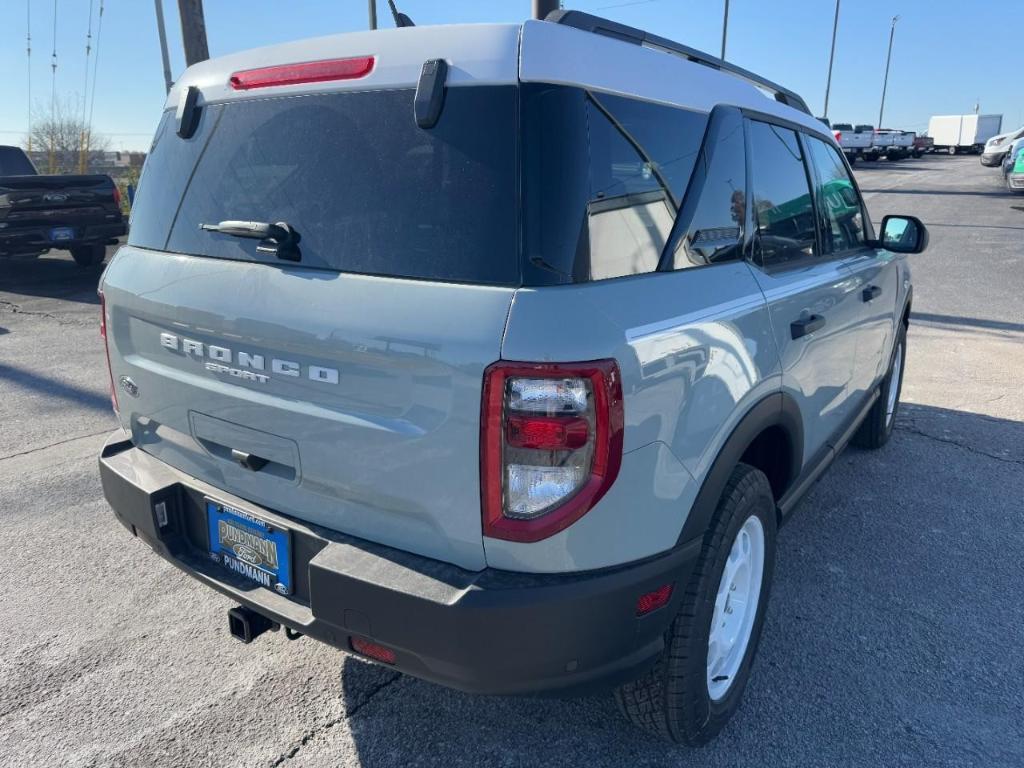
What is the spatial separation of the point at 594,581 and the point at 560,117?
1098 mm

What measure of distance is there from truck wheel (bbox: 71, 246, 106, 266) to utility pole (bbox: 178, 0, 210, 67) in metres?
3.22

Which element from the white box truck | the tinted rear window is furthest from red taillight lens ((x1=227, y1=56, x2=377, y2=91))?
the white box truck

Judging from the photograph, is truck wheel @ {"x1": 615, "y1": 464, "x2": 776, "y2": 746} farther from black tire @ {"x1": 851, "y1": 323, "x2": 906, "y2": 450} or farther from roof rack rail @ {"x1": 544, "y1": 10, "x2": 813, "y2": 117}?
black tire @ {"x1": 851, "y1": 323, "x2": 906, "y2": 450}

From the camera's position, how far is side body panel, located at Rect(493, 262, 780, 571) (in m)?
1.77

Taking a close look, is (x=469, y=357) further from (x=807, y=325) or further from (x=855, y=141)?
(x=855, y=141)

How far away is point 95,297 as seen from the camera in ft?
34.4

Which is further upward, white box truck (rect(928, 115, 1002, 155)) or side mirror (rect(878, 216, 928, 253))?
white box truck (rect(928, 115, 1002, 155))

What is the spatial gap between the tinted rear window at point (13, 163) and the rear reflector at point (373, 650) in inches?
563

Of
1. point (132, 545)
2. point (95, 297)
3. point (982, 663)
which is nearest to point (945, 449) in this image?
point (982, 663)

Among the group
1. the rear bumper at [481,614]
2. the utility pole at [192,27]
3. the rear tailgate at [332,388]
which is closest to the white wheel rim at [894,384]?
the rear bumper at [481,614]

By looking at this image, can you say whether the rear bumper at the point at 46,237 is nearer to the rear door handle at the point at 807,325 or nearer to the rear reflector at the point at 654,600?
the rear door handle at the point at 807,325

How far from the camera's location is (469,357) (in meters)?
1.76

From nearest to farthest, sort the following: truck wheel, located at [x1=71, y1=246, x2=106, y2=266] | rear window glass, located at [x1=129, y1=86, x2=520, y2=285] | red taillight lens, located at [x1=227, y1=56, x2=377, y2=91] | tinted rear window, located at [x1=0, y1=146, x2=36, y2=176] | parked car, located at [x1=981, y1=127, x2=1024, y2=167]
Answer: rear window glass, located at [x1=129, y1=86, x2=520, y2=285] → red taillight lens, located at [x1=227, y1=56, x2=377, y2=91] → truck wheel, located at [x1=71, y1=246, x2=106, y2=266] → tinted rear window, located at [x1=0, y1=146, x2=36, y2=176] → parked car, located at [x1=981, y1=127, x2=1024, y2=167]

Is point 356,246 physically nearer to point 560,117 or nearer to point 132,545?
point 560,117
